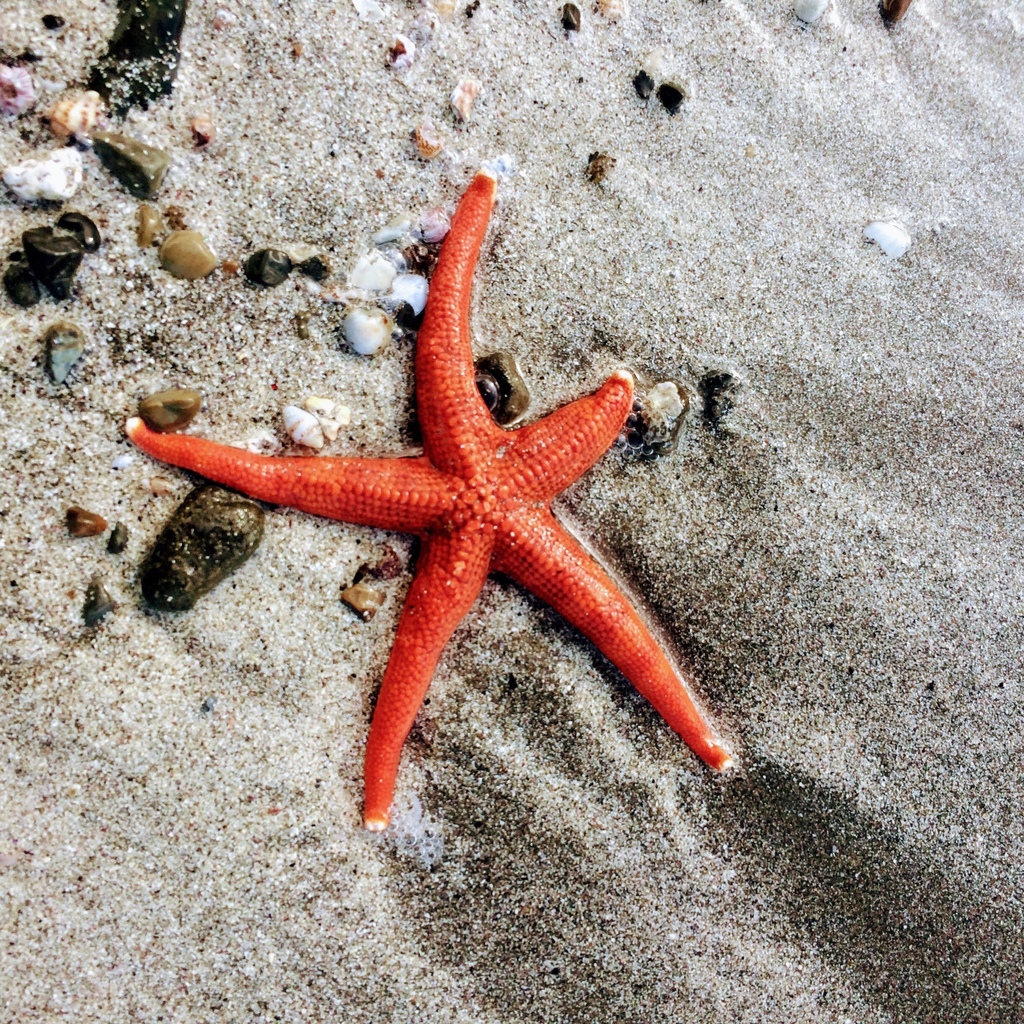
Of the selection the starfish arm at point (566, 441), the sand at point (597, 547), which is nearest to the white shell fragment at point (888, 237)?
the sand at point (597, 547)

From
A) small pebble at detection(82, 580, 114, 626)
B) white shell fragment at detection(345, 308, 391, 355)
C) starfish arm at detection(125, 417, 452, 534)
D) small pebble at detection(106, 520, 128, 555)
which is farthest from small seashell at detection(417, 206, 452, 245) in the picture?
small pebble at detection(82, 580, 114, 626)

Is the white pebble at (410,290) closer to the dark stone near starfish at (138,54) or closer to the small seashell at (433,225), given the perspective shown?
the small seashell at (433,225)

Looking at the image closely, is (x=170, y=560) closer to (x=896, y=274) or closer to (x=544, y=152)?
(x=544, y=152)

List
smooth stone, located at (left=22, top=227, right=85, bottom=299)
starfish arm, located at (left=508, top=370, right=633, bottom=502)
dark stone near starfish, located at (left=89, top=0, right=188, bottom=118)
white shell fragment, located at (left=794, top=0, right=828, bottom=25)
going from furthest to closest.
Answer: white shell fragment, located at (left=794, top=0, right=828, bottom=25)
starfish arm, located at (left=508, top=370, right=633, bottom=502)
dark stone near starfish, located at (left=89, top=0, right=188, bottom=118)
smooth stone, located at (left=22, top=227, right=85, bottom=299)

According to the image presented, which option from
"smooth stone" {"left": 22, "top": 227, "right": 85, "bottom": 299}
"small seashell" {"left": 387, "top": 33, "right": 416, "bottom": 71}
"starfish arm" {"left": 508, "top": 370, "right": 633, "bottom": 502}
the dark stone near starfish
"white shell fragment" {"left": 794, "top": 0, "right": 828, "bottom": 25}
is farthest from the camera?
"white shell fragment" {"left": 794, "top": 0, "right": 828, "bottom": 25}

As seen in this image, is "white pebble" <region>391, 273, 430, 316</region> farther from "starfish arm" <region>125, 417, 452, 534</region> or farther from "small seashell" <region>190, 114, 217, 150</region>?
"small seashell" <region>190, 114, 217, 150</region>

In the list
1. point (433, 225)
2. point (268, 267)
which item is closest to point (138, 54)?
point (268, 267)

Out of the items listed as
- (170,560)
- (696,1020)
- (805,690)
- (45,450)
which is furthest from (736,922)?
(45,450)
